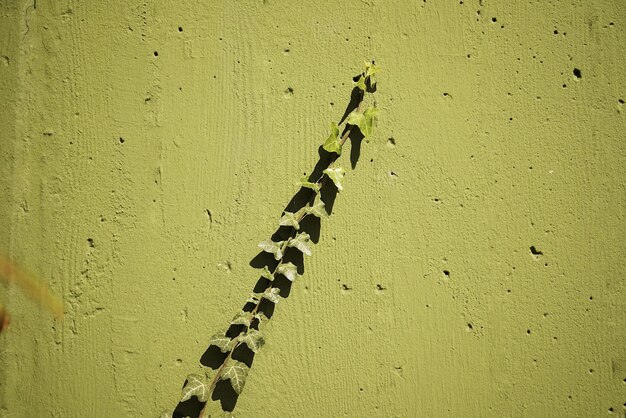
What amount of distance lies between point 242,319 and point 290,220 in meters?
0.33

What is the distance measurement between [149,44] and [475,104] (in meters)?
1.05

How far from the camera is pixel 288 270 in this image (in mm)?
1241

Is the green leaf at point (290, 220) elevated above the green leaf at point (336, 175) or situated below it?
below

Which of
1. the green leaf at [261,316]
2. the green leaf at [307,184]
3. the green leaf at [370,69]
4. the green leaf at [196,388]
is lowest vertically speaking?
the green leaf at [196,388]

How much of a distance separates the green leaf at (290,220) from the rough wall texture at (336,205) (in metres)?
0.03

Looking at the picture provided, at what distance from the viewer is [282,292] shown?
4.18 ft

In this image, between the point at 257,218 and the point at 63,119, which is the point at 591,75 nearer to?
the point at 257,218

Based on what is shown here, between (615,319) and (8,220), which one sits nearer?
(8,220)

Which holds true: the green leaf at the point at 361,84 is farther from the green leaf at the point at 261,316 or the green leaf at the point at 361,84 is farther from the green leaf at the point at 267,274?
the green leaf at the point at 261,316

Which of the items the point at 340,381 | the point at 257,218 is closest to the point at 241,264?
the point at 257,218

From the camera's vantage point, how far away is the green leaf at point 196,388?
1.20m

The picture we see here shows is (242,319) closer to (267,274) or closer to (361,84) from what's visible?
(267,274)

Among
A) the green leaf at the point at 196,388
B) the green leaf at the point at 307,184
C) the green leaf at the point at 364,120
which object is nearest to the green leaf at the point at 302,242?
the green leaf at the point at 307,184

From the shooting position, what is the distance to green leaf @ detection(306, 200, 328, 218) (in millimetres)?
1258
